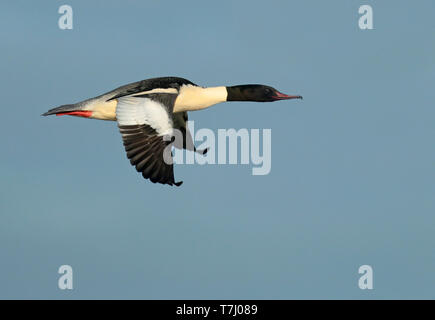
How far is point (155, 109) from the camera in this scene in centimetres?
1591

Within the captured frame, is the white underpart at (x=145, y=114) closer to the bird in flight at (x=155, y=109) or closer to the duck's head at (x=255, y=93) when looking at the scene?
the bird in flight at (x=155, y=109)

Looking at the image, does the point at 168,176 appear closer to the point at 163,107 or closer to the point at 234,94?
the point at 163,107

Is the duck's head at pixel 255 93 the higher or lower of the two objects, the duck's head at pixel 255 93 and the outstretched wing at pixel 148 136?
the higher

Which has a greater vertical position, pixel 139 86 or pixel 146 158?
pixel 139 86

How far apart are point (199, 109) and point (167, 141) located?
2.07 meters

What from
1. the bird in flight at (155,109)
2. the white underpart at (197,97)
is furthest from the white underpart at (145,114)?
the white underpart at (197,97)

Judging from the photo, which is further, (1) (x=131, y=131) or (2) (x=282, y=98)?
(2) (x=282, y=98)

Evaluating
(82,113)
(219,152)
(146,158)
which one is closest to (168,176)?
(146,158)

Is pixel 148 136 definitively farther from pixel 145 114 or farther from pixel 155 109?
pixel 155 109

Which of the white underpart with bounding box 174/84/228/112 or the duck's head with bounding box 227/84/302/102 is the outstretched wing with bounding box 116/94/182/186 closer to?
the white underpart with bounding box 174/84/228/112

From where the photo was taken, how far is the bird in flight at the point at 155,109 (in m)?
15.4

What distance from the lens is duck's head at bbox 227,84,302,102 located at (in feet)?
59.3

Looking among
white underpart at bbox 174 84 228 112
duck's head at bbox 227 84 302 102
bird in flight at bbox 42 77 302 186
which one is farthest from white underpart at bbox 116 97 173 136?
duck's head at bbox 227 84 302 102

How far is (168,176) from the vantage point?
15383 mm
